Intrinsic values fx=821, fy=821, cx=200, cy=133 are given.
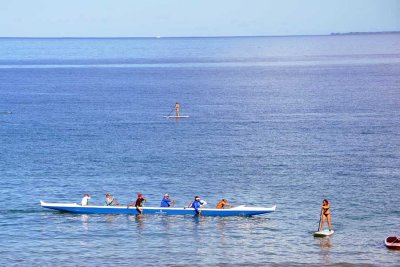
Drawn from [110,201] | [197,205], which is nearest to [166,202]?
[197,205]

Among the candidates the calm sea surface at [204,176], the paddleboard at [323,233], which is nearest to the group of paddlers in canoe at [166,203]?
the calm sea surface at [204,176]

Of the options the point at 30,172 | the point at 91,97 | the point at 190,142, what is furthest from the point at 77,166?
the point at 91,97

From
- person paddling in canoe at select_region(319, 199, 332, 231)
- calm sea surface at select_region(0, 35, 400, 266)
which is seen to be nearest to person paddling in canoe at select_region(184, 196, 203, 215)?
calm sea surface at select_region(0, 35, 400, 266)

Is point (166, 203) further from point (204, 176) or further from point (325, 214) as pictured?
point (204, 176)

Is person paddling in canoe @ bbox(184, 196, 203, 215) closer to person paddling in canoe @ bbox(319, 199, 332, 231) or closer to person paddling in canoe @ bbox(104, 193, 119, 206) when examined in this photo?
person paddling in canoe @ bbox(104, 193, 119, 206)

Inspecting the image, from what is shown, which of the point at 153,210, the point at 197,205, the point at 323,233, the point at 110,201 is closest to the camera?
the point at 323,233

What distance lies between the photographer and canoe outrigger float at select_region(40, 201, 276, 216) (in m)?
58.0

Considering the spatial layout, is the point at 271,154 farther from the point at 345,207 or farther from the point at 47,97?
the point at 47,97

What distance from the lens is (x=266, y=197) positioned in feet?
213

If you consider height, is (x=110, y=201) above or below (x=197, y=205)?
above

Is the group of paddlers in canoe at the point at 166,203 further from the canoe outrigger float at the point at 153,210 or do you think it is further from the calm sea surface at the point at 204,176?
the calm sea surface at the point at 204,176

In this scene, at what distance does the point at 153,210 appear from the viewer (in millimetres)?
58750

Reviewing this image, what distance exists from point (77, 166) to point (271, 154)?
20074 mm

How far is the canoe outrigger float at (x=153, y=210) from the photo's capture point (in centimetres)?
5800
